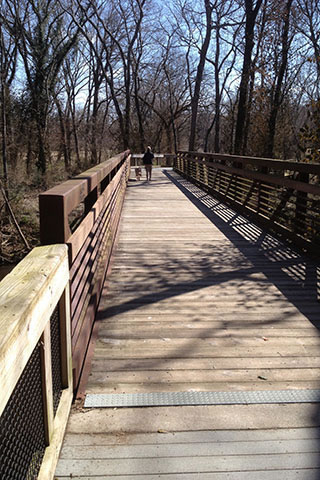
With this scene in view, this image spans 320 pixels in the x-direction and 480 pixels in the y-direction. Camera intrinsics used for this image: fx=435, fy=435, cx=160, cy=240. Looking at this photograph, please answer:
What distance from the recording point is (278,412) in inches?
96.3

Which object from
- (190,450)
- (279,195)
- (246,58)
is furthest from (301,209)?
(246,58)

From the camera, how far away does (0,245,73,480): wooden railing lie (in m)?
1.29

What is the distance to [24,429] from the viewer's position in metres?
1.57

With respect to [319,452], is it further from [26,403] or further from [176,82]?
[176,82]

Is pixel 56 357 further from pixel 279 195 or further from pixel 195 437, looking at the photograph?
pixel 279 195

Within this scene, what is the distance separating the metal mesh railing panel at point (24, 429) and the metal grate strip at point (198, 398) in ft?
2.25

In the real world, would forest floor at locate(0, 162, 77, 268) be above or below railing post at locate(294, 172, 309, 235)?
below

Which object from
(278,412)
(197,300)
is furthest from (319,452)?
(197,300)

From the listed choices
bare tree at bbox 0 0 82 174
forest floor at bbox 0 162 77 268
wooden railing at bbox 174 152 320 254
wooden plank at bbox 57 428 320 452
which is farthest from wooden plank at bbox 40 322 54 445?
bare tree at bbox 0 0 82 174

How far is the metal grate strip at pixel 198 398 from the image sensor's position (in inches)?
98.7

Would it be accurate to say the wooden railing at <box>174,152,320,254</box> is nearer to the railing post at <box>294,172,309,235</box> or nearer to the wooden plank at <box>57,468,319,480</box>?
the railing post at <box>294,172,309,235</box>

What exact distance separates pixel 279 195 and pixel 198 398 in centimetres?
662

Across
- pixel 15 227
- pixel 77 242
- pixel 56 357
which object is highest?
pixel 77 242

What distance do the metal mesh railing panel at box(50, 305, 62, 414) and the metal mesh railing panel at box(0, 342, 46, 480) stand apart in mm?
306
